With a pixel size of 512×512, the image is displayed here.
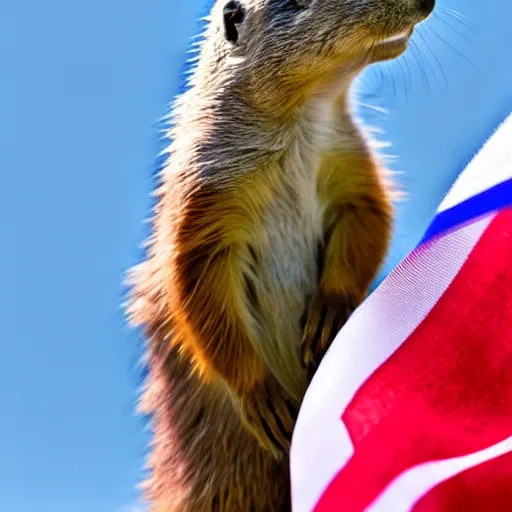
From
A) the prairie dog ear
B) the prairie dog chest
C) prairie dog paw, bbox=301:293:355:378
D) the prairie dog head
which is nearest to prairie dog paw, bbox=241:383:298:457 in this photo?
prairie dog paw, bbox=301:293:355:378

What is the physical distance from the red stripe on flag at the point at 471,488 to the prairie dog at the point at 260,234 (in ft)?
1.85

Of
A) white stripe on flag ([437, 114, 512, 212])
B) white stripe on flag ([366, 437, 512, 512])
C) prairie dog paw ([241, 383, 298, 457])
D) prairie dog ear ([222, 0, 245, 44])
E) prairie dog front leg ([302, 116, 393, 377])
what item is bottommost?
white stripe on flag ([366, 437, 512, 512])

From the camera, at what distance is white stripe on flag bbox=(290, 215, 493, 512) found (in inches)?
84.5

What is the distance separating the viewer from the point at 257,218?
103 inches

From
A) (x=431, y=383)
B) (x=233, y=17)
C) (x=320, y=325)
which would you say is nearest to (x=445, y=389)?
(x=431, y=383)

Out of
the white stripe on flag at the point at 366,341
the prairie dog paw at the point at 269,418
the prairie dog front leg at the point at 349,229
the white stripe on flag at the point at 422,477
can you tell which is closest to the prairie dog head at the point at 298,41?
the prairie dog front leg at the point at 349,229

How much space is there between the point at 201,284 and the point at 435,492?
0.86m

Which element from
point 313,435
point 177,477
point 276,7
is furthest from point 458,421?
point 276,7

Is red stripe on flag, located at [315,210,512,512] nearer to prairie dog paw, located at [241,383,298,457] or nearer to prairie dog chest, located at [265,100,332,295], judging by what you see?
prairie dog paw, located at [241,383,298,457]

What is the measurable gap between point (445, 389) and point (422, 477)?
211 millimetres

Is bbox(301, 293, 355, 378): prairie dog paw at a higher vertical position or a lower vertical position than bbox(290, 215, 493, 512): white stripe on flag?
higher

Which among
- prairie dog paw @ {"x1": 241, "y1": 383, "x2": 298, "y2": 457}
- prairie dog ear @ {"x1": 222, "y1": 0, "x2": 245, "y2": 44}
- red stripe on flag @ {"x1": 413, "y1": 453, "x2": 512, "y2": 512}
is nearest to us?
red stripe on flag @ {"x1": 413, "y1": 453, "x2": 512, "y2": 512}

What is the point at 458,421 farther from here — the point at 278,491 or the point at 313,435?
the point at 278,491

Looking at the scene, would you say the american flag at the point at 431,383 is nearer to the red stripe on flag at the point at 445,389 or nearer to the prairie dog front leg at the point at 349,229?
the red stripe on flag at the point at 445,389
